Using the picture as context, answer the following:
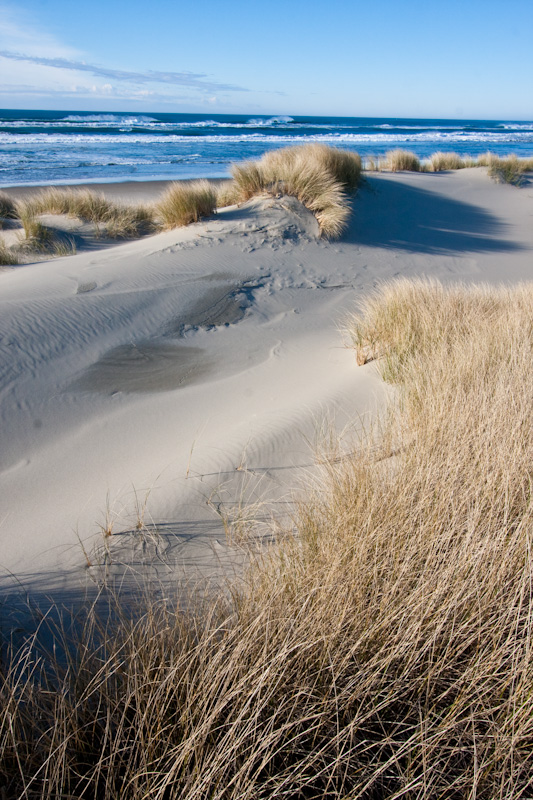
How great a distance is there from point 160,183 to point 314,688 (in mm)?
18332

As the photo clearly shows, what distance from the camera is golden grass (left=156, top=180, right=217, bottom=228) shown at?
8.23 meters

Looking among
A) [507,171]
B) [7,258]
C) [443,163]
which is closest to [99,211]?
[7,258]

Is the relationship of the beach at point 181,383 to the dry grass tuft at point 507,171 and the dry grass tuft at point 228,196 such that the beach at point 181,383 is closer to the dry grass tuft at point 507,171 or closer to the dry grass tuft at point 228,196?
the dry grass tuft at point 228,196

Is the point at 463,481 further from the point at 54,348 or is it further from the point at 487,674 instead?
the point at 54,348

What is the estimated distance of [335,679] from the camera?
4.45 feet

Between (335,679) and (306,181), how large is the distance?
28.5ft

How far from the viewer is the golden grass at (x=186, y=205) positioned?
324 inches

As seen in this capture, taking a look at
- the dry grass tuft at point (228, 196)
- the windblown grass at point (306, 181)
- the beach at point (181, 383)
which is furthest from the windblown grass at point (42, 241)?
the windblown grass at point (306, 181)

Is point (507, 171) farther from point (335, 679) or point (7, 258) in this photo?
point (335, 679)

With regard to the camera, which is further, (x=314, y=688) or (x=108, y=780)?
(x=314, y=688)

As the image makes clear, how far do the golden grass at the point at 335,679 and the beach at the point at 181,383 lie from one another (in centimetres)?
77

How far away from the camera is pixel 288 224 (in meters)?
8.19

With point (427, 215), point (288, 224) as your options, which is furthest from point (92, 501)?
point (427, 215)

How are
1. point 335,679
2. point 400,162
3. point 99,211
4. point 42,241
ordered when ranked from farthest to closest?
point 400,162 → point 99,211 → point 42,241 → point 335,679
